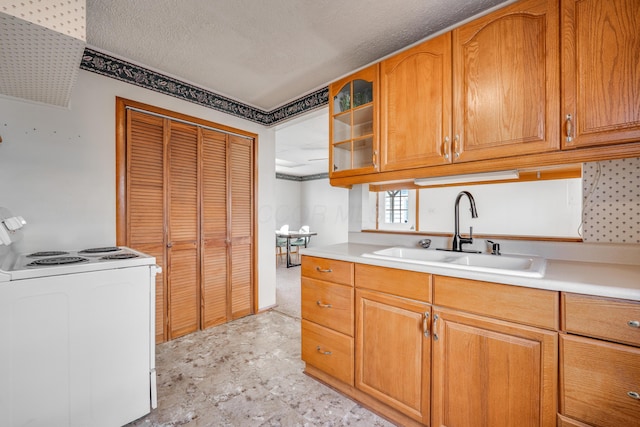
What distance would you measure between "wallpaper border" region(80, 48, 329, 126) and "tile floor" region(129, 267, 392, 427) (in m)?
2.30

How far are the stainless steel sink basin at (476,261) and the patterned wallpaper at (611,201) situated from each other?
0.31m

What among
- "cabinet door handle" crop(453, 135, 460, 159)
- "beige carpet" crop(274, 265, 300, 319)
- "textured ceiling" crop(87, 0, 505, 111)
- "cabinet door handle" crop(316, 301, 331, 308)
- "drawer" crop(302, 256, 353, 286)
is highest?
"textured ceiling" crop(87, 0, 505, 111)

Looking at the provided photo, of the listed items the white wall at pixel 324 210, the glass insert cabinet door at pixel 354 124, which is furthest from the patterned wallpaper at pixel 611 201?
the white wall at pixel 324 210

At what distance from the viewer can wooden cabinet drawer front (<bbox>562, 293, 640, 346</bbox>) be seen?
33.5 inches

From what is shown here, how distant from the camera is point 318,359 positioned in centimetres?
180

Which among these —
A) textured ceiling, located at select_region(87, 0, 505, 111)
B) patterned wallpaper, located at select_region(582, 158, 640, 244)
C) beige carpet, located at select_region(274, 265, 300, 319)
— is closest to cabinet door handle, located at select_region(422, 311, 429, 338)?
patterned wallpaper, located at select_region(582, 158, 640, 244)

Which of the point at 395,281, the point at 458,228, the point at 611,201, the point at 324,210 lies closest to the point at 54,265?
the point at 395,281

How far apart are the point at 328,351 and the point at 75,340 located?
1.38 metres

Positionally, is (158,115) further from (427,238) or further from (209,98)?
(427,238)

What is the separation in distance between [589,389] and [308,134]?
12.3 feet

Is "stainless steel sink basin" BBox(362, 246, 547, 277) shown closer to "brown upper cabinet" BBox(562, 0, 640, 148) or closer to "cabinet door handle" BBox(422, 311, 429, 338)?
"cabinet door handle" BBox(422, 311, 429, 338)

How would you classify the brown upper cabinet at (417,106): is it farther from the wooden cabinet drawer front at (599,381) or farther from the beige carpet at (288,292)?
the beige carpet at (288,292)

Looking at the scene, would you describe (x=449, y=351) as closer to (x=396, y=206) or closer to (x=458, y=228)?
(x=458, y=228)

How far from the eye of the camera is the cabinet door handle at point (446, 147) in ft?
4.85
